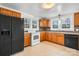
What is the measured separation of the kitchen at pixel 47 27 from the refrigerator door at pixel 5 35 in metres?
0.04

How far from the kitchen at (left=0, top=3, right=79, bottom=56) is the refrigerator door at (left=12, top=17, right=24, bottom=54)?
4 centimetres

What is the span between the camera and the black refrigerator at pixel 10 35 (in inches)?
122

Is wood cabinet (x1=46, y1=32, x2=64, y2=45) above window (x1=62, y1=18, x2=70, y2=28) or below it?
below

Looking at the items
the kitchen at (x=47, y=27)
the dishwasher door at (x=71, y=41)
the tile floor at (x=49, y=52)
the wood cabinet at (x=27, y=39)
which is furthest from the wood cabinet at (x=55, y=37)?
the wood cabinet at (x=27, y=39)

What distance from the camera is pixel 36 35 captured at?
5.79 meters

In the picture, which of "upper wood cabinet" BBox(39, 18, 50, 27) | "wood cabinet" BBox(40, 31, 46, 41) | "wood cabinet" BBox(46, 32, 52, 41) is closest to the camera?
"wood cabinet" BBox(46, 32, 52, 41)

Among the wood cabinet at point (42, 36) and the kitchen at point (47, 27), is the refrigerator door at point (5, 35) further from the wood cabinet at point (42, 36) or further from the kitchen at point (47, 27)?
the wood cabinet at point (42, 36)

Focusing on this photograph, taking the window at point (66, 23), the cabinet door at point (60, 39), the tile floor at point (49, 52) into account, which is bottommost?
the tile floor at point (49, 52)

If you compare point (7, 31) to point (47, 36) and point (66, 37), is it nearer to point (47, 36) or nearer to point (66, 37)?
point (66, 37)

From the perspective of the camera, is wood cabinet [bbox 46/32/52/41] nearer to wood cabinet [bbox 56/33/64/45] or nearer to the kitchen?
the kitchen

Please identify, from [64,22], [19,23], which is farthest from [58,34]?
[19,23]

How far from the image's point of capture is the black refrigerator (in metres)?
3.10

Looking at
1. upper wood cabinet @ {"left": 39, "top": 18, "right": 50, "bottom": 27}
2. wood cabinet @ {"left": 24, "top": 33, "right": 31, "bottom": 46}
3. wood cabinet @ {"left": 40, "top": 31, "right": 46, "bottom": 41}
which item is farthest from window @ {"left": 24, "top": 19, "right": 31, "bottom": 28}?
upper wood cabinet @ {"left": 39, "top": 18, "right": 50, "bottom": 27}

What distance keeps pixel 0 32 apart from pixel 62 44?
151 inches
